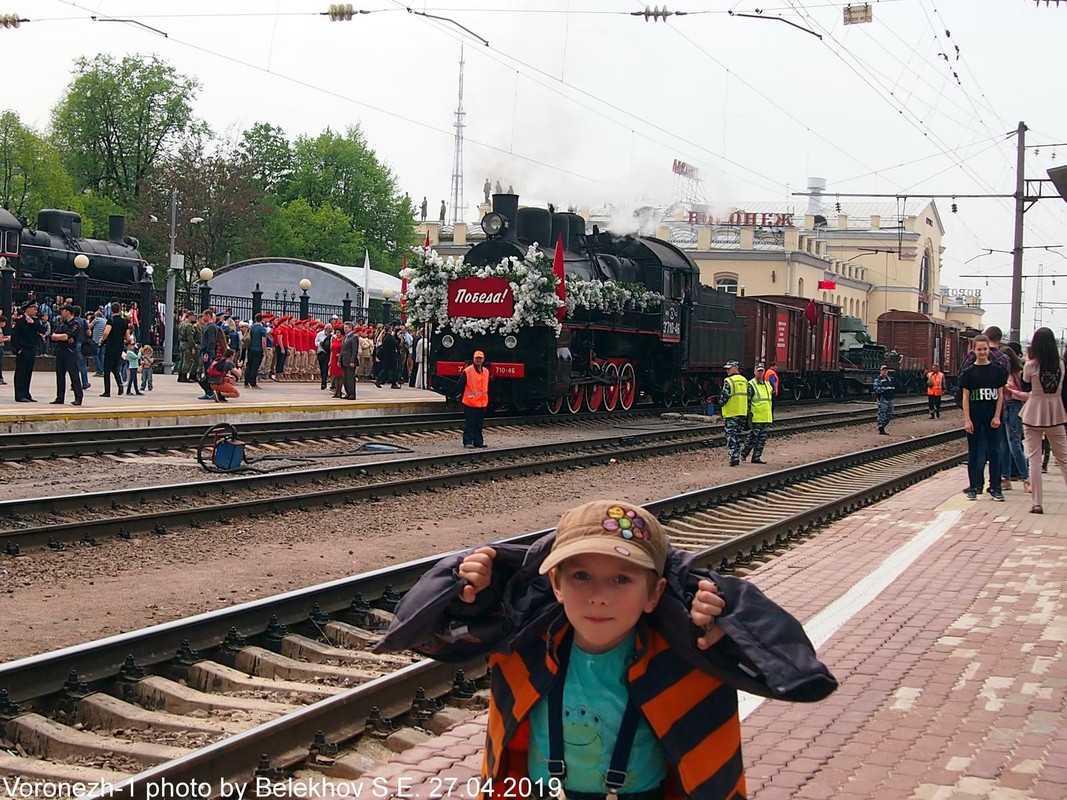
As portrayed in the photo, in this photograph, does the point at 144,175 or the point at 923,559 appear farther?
the point at 144,175

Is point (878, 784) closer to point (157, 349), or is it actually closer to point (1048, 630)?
point (1048, 630)

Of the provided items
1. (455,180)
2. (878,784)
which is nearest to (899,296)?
(455,180)

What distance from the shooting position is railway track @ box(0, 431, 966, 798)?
181 inches

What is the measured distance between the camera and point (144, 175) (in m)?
72.2

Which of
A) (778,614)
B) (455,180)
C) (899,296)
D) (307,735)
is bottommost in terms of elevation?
(307,735)

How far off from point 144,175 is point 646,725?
7422 cm

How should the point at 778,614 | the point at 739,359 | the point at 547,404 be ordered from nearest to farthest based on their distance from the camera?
the point at 778,614
the point at 547,404
the point at 739,359

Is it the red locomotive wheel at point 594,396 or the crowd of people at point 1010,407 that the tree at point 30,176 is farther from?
the crowd of people at point 1010,407

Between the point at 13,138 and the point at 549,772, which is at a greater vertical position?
the point at 13,138

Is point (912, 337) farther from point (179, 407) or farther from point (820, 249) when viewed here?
point (179, 407)

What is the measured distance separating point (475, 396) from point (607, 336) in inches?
357

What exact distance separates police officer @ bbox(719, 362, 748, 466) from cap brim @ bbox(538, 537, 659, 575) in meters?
15.6

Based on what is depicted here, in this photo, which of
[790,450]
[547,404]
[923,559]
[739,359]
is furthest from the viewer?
[739,359]

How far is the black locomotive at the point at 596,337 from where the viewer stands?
941 inches
